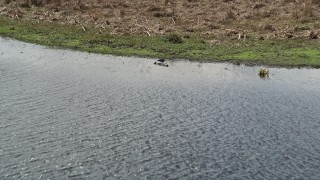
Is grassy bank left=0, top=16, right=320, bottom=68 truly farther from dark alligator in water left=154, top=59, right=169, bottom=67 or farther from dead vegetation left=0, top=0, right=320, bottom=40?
dead vegetation left=0, top=0, right=320, bottom=40

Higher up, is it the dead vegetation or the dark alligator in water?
the dead vegetation

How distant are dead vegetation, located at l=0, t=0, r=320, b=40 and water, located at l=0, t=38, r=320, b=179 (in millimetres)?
12944

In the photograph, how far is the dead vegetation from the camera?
163 ft

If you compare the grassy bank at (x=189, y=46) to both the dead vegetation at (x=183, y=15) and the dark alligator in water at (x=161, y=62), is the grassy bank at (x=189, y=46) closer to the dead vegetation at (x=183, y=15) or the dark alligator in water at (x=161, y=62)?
the dark alligator in water at (x=161, y=62)

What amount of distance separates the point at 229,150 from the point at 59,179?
8.21 meters

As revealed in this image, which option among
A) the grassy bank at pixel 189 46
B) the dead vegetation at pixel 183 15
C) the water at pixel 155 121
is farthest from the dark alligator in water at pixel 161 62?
the dead vegetation at pixel 183 15

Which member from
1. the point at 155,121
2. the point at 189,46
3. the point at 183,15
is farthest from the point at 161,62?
the point at 183,15

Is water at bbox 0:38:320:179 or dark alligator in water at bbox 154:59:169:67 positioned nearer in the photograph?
water at bbox 0:38:320:179

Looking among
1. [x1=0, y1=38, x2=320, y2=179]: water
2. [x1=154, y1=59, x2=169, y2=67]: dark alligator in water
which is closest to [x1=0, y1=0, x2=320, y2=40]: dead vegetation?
[x1=154, y1=59, x2=169, y2=67]: dark alligator in water

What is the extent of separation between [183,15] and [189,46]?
15.8 m

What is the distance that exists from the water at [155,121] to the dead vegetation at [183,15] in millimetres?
12944

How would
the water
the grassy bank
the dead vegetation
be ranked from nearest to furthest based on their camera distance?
the water → the grassy bank → the dead vegetation

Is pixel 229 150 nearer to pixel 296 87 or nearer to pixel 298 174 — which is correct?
pixel 298 174

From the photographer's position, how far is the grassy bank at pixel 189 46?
4000 cm
